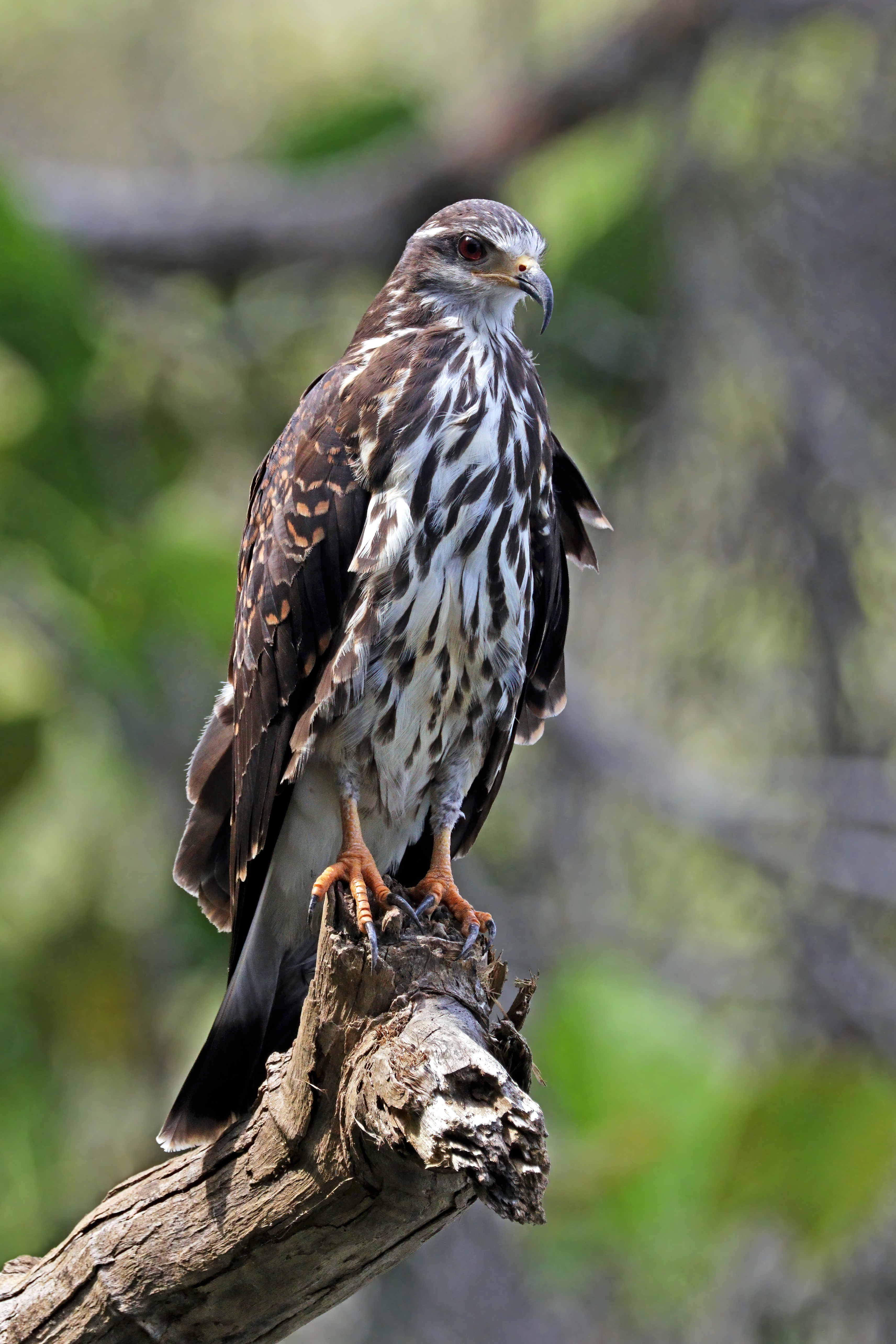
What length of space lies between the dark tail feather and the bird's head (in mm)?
1436

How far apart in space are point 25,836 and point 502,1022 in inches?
193

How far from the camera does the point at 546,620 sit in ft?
11.1

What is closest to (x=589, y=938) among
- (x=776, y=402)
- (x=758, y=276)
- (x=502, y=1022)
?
(x=776, y=402)

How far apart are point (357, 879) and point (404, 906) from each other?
0.11 meters

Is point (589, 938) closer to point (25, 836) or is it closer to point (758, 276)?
point (25, 836)

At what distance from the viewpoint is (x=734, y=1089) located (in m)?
5.56

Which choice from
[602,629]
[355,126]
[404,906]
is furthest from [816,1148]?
[355,126]

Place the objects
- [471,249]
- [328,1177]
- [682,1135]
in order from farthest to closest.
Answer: [682,1135]
[471,249]
[328,1177]

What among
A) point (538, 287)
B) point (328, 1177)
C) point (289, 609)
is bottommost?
point (328, 1177)

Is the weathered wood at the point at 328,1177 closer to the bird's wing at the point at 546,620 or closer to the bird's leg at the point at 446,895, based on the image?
the bird's leg at the point at 446,895

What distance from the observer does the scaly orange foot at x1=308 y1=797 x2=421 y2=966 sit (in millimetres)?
2775

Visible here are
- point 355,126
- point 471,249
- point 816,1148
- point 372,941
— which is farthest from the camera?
Answer: point 355,126

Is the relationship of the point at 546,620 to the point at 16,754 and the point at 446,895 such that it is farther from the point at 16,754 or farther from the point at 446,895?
the point at 16,754

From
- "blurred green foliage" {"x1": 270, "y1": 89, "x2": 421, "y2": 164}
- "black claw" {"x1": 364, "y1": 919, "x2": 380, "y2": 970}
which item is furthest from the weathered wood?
"blurred green foliage" {"x1": 270, "y1": 89, "x2": 421, "y2": 164}
